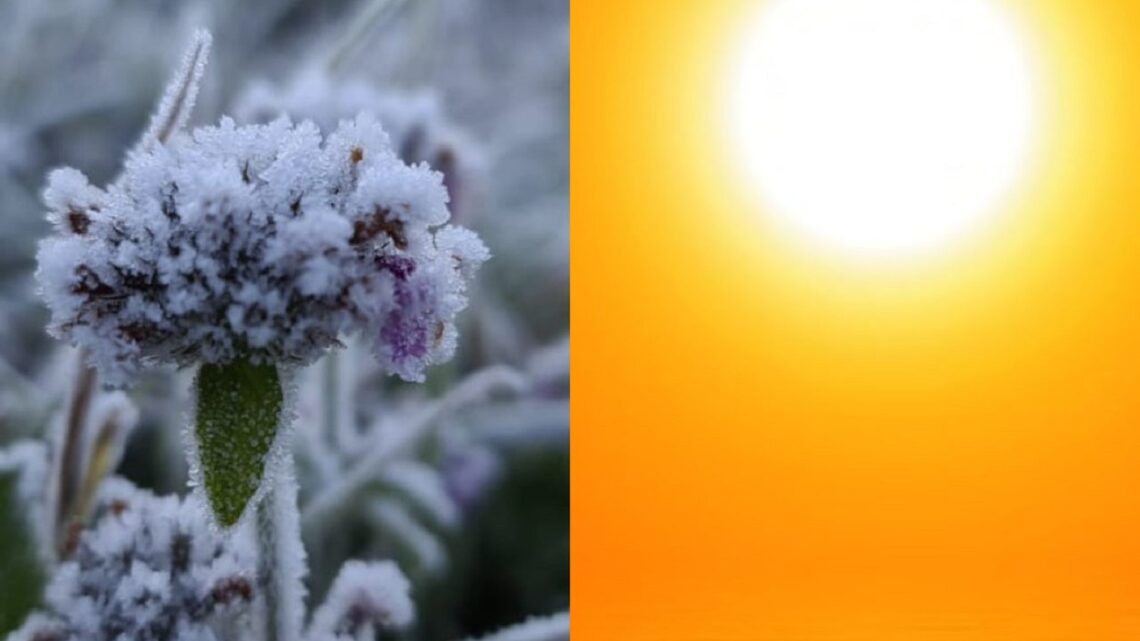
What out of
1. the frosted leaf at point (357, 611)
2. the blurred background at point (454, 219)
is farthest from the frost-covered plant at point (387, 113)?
the frosted leaf at point (357, 611)

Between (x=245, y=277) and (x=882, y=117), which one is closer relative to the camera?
(x=245, y=277)

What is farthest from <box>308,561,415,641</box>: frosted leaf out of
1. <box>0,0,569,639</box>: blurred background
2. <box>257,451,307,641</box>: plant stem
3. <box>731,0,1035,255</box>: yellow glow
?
<box>731,0,1035,255</box>: yellow glow

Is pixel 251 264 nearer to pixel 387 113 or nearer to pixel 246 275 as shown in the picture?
pixel 246 275

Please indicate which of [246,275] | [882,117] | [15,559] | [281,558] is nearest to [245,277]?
[246,275]

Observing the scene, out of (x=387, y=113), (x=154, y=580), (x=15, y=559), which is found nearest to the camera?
(x=154, y=580)

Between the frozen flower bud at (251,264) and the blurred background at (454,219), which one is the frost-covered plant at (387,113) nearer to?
the blurred background at (454,219)

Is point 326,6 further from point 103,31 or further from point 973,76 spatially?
point 973,76
